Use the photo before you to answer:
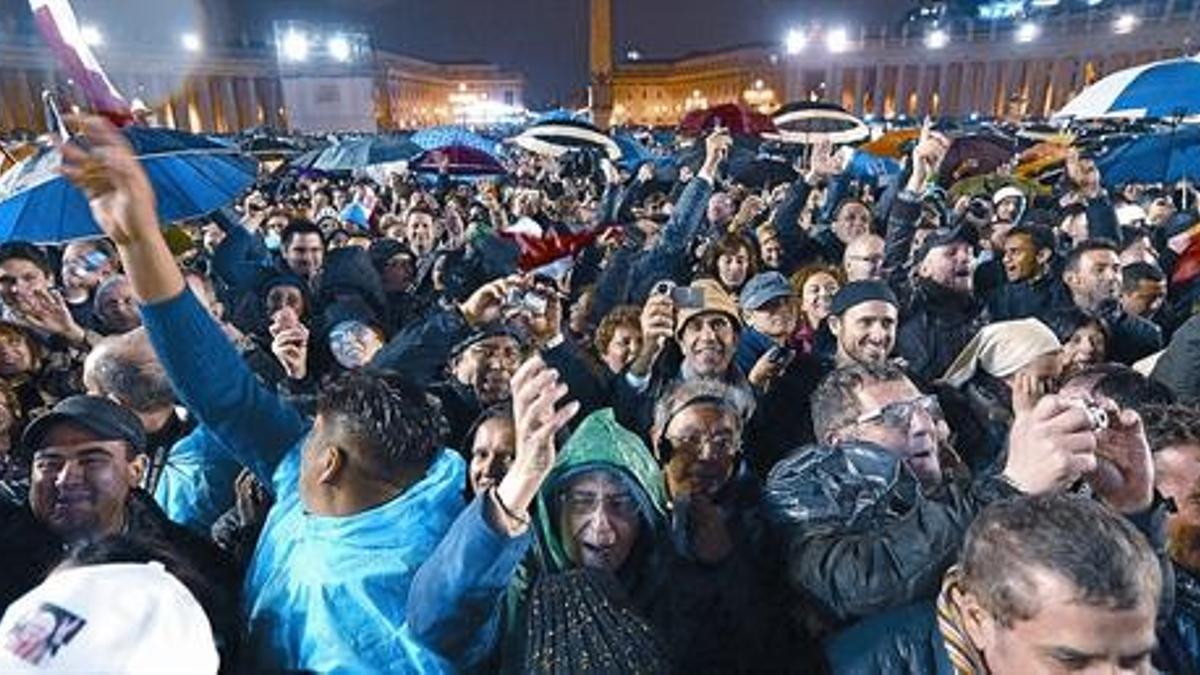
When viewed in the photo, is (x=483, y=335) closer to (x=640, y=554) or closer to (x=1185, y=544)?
(x=640, y=554)

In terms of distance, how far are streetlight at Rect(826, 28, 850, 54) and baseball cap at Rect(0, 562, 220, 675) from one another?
8233 cm

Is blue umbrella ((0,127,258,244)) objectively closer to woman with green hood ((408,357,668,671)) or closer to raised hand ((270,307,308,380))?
raised hand ((270,307,308,380))

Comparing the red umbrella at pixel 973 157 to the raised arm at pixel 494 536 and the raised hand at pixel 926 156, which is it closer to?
the raised hand at pixel 926 156

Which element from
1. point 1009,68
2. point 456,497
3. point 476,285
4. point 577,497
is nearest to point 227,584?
point 456,497

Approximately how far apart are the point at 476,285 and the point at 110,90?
324cm

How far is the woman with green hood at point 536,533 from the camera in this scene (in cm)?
173

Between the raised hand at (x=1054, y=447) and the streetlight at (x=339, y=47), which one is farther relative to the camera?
the streetlight at (x=339, y=47)

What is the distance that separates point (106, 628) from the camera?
138 cm

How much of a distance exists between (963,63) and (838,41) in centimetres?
1103

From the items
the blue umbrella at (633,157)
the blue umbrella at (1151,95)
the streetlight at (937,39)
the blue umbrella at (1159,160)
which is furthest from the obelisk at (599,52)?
the blue umbrella at (1151,95)

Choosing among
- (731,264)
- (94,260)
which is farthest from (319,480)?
(731,264)

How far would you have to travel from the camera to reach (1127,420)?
2078mm

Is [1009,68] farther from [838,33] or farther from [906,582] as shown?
[906,582]

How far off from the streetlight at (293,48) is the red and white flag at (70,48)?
78.5m
